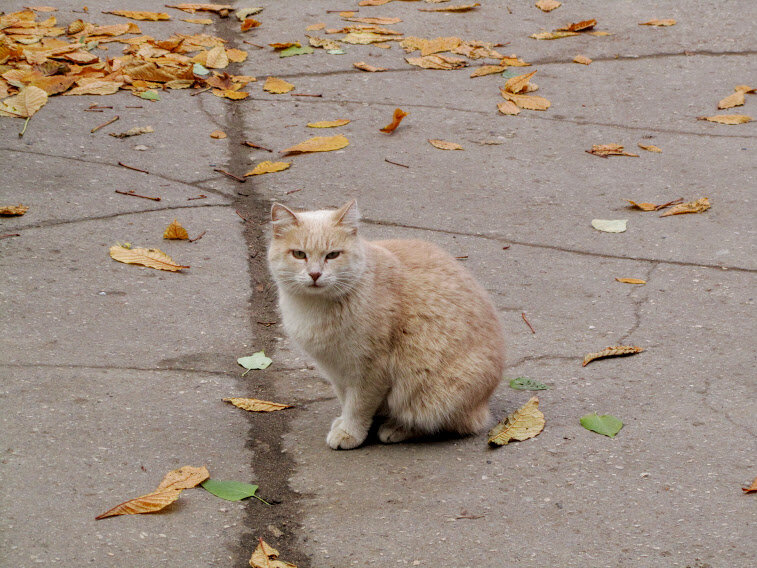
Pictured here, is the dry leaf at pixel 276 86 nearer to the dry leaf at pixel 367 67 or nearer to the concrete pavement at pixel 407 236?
the concrete pavement at pixel 407 236

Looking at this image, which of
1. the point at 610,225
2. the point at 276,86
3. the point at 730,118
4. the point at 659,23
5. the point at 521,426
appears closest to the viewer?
the point at 521,426

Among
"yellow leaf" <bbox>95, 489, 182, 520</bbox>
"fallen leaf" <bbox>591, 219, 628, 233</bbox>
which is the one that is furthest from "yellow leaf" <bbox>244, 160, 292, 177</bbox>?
"yellow leaf" <bbox>95, 489, 182, 520</bbox>

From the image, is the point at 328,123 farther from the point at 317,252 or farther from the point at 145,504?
the point at 145,504

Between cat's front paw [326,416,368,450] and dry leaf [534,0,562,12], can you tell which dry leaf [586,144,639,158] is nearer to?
dry leaf [534,0,562,12]

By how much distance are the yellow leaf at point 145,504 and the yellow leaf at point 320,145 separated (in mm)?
3301

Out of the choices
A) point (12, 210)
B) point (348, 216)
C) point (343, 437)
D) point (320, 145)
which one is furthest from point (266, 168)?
point (343, 437)

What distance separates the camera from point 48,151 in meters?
5.43

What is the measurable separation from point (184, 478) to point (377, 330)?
88cm

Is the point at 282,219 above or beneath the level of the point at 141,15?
above

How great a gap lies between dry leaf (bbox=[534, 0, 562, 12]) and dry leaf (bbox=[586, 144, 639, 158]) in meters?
2.90

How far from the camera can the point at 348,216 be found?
3.38 metres

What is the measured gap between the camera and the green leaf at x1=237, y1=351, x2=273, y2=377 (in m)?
3.81

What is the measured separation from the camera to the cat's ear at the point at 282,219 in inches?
132

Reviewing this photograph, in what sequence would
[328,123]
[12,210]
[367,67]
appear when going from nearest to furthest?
[12,210]
[328,123]
[367,67]
